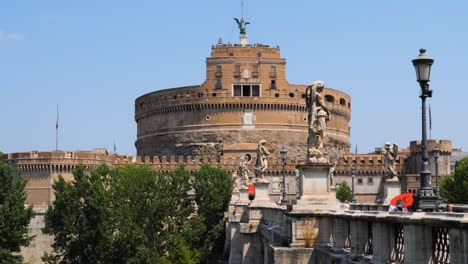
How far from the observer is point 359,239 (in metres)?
13.7

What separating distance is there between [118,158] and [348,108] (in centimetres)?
3495

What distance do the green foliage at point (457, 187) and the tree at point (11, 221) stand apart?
32.3 metres

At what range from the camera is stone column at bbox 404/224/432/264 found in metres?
10.2

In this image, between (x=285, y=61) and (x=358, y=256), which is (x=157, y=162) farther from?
(x=358, y=256)

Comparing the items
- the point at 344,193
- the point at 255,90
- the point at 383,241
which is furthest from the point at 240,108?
the point at 383,241

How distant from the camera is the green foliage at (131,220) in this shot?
57469mm

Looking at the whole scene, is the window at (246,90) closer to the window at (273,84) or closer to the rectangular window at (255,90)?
the rectangular window at (255,90)

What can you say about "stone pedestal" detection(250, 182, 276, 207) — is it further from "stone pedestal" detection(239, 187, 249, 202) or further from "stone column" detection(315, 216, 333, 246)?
"stone column" detection(315, 216, 333, 246)

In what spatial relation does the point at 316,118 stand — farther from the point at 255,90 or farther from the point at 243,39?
the point at 243,39

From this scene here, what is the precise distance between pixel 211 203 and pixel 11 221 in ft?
77.3

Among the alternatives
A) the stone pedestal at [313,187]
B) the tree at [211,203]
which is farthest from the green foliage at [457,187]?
the stone pedestal at [313,187]

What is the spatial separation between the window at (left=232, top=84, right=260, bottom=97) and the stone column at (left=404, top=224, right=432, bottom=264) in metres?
94.3

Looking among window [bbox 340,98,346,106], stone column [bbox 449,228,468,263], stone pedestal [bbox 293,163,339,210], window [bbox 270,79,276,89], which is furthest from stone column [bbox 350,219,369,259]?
window [bbox 340,98,346,106]

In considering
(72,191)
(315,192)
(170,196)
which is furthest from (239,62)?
(315,192)
